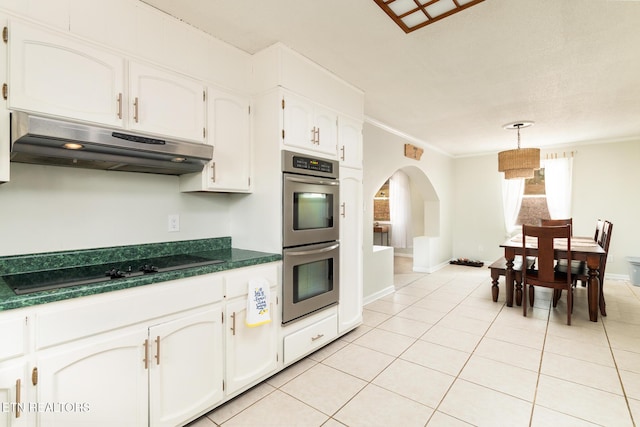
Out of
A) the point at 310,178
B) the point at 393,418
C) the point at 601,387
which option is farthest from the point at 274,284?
the point at 601,387

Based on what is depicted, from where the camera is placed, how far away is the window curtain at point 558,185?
5.59m

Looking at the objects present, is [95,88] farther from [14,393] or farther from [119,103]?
[14,393]

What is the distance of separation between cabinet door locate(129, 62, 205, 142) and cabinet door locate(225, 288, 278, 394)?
116 cm

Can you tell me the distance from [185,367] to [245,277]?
0.60 meters

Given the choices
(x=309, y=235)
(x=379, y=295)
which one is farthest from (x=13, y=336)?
(x=379, y=295)

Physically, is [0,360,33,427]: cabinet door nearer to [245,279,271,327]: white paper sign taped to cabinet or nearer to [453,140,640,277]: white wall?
[245,279,271,327]: white paper sign taped to cabinet

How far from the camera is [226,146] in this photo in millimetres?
2295

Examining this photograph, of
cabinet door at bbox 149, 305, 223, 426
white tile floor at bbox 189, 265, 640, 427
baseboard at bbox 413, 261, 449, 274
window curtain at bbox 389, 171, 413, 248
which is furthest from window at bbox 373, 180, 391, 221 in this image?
cabinet door at bbox 149, 305, 223, 426

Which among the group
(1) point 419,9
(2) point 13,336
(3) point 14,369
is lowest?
(3) point 14,369

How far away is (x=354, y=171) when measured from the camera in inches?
119

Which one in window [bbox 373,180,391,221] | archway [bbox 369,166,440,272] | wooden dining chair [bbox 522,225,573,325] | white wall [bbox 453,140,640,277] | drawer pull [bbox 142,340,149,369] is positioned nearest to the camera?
drawer pull [bbox 142,340,149,369]

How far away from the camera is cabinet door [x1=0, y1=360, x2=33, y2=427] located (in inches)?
46.6

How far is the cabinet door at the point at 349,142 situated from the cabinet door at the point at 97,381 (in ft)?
6.79

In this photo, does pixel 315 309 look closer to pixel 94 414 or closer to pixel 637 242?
pixel 94 414
